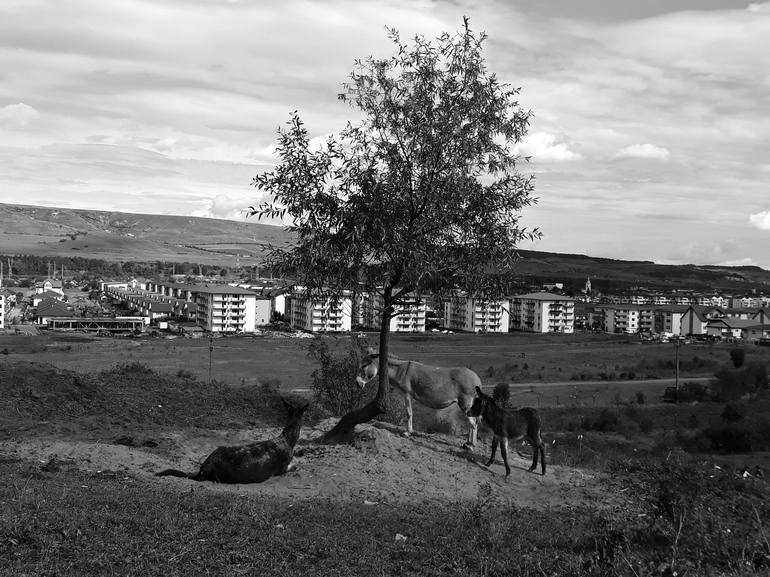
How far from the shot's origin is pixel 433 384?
13.6 m

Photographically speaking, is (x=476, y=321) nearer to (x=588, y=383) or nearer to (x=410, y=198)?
(x=588, y=383)

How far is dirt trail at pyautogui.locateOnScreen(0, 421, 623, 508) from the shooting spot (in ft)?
35.8

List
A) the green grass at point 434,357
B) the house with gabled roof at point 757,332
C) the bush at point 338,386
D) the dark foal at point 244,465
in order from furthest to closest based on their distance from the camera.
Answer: the house with gabled roof at point 757,332 → the green grass at point 434,357 → the bush at point 338,386 → the dark foal at point 244,465

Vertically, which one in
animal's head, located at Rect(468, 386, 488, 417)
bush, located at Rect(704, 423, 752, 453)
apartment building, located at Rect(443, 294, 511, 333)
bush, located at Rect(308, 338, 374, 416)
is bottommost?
apartment building, located at Rect(443, 294, 511, 333)

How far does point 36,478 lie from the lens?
987cm

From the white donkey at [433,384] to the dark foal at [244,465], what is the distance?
2.64 meters

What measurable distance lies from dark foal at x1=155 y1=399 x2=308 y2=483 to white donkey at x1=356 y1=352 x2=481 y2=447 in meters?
2.64

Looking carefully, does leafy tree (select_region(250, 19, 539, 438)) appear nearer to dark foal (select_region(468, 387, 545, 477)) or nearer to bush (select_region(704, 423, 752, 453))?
dark foal (select_region(468, 387, 545, 477))

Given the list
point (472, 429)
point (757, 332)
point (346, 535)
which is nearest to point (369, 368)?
point (472, 429)

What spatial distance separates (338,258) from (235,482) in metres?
4.71

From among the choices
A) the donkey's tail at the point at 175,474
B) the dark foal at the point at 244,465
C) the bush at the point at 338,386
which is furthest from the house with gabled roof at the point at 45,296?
the dark foal at the point at 244,465

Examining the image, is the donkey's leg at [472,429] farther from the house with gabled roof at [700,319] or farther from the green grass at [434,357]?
the house with gabled roof at [700,319]

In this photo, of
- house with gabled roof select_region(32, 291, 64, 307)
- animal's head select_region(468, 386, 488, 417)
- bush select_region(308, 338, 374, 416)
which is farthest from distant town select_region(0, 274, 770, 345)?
animal's head select_region(468, 386, 488, 417)

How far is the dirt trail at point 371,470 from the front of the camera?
10922 millimetres
